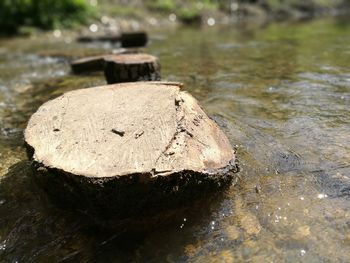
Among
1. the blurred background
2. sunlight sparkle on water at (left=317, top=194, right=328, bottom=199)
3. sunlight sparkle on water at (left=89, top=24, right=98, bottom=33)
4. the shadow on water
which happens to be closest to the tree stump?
the shadow on water

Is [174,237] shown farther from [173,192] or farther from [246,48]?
[246,48]

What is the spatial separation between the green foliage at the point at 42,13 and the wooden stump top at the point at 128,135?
10.6 m

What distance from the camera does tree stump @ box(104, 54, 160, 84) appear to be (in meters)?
4.49

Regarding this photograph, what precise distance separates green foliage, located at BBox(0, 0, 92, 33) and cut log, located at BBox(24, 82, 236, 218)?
35.3ft

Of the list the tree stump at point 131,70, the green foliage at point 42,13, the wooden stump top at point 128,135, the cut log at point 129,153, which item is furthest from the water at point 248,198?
the green foliage at point 42,13

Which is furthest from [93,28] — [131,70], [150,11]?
[131,70]

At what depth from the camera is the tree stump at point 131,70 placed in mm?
4488

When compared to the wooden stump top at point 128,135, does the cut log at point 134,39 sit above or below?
below

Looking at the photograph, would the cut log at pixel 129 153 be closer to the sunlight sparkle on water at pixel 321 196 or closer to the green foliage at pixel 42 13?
the sunlight sparkle on water at pixel 321 196

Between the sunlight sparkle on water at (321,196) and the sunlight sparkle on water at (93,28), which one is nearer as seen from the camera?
the sunlight sparkle on water at (321,196)

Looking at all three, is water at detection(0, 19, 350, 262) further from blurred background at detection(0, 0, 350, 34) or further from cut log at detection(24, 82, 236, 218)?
A: blurred background at detection(0, 0, 350, 34)

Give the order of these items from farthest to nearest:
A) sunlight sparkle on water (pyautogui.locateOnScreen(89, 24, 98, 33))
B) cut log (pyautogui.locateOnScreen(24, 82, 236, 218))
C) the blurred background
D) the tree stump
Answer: sunlight sparkle on water (pyautogui.locateOnScreen(89, 24, 98, 33)) < the blurred background < the tree stump < cut log (pyautogui.locateOnScreen(24, 82, 236, 218))

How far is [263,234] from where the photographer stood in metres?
2.40

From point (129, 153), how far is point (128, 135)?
0.24 metres
